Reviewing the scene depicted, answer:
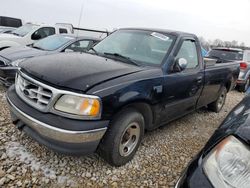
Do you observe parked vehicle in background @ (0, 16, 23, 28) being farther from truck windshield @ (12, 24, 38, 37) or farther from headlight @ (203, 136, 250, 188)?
headlight @ (203, 136, 250, 188)

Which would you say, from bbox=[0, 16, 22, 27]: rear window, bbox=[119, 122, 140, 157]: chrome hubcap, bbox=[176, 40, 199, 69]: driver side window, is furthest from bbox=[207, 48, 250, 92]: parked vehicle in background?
bbox=[0, 16, 22, 27]: rear window

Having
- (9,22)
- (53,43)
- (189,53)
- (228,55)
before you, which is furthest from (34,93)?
(9,22)

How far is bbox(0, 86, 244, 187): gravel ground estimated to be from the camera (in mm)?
2562

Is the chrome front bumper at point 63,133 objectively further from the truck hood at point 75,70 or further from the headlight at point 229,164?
the headlight at point 229,164

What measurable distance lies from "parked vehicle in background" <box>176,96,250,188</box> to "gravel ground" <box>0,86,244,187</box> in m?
1.35

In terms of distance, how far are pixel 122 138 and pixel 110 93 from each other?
2.27 ft

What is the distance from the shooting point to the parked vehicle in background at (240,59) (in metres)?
8.68

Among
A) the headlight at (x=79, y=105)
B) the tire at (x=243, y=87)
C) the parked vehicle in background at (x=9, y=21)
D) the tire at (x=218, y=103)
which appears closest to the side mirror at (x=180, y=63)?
the headlight at (x=79, y=105)

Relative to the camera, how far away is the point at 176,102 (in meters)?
3.48

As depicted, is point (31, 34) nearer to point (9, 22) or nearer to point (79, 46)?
point (79, 46)

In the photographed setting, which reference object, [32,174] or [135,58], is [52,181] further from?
[135,58]

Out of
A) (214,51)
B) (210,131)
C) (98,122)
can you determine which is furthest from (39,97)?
(214,51)

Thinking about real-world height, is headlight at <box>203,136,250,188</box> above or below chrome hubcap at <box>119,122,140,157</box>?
above

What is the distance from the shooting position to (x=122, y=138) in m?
2.80
